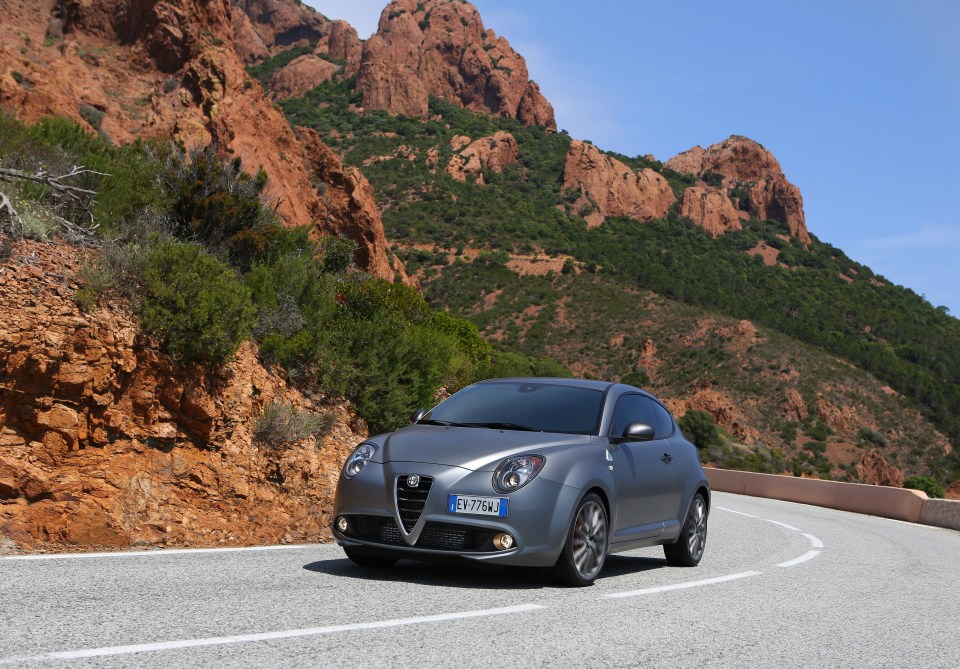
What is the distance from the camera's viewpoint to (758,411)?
6781 cm

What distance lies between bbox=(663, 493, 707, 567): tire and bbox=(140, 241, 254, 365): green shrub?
546 centimetres

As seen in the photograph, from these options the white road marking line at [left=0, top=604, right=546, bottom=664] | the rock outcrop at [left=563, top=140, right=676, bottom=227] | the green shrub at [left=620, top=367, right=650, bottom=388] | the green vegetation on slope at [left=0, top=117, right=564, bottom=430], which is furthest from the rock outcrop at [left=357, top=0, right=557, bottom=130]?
the white road marking line at [left=0, top=604, right=546, bottom=664]

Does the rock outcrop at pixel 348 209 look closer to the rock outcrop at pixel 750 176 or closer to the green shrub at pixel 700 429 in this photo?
the green shrub at pixel 700 429

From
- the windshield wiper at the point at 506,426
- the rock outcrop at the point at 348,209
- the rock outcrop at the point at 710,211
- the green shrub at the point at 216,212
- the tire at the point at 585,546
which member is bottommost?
the tire at the point at 585,546

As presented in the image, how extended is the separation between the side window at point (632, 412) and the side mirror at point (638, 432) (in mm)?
249

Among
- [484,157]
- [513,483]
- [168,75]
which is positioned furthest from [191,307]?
[484,157]

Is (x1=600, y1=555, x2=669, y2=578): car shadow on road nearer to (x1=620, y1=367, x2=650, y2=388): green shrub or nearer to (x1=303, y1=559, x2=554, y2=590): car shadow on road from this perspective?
(x1=303, y1=559, x2=554, y2=590): car shadow on road

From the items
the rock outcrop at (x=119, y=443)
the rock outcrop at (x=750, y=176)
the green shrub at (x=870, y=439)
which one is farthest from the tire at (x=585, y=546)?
the rock outcrop at (x=750, y=176)

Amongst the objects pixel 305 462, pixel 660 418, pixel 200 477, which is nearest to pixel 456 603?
pixel 660 418

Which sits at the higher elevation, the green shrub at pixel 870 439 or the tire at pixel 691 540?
the green shrub at pixel 870 439

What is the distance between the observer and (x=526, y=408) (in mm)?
7977

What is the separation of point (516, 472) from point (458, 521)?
55 centimetres

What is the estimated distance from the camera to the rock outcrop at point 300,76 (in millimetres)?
137500

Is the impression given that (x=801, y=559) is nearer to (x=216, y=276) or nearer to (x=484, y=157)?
(x=216, y=276)
